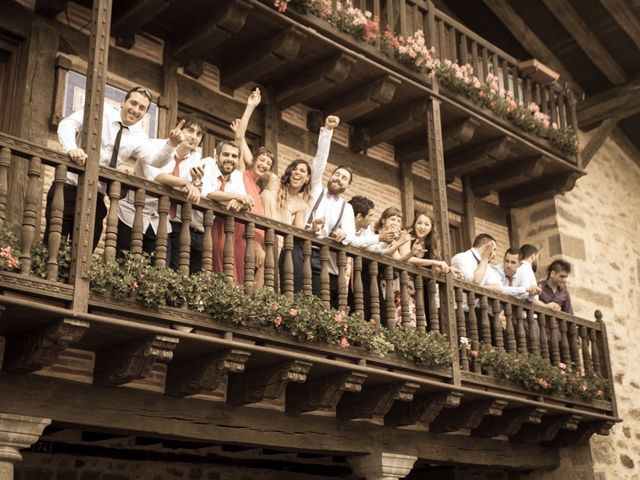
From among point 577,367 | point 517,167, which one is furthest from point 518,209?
point 577,367

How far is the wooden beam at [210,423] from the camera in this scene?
6.21 meters

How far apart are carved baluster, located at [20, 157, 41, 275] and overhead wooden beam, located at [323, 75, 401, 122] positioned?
4510 millimetres

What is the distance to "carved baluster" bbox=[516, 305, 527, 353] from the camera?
919 centimetres

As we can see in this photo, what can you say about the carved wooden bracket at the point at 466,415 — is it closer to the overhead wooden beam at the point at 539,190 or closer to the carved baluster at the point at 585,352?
the carved baluster at the point at 585,352

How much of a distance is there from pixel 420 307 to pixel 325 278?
1237 millimetres

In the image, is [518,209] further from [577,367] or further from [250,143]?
[250,143]

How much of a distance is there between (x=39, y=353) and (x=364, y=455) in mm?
3576

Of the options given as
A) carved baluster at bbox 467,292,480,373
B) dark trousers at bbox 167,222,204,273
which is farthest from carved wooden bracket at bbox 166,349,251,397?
carved baluster at bbox 467,292,480,373

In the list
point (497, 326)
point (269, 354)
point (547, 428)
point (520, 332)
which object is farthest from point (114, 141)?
point (547, 428)

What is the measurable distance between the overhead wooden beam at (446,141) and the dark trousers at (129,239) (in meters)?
4.82

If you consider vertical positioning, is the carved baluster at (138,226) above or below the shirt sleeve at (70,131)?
below

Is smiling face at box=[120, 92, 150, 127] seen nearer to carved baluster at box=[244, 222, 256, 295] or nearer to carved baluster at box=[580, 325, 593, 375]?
carved baluster at box=[244, 222, 256, 295]

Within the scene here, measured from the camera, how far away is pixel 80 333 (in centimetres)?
576

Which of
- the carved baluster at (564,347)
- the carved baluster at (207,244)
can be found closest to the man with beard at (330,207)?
the carved baluster at (207,244)
